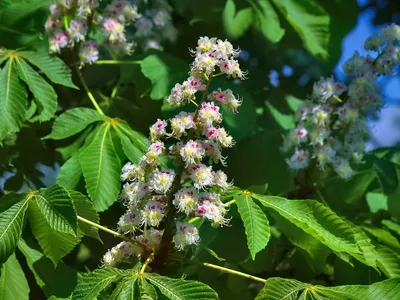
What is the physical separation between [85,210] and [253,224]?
309mm

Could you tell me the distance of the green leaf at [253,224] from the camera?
48.6 inches

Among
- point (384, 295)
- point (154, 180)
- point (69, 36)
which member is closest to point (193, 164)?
point (154, 180)

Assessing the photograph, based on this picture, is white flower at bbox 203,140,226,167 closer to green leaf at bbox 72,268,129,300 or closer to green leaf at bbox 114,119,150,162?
green leaf at bbox 72,268,129,300

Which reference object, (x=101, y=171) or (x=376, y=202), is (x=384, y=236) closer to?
(x=376, y=202)

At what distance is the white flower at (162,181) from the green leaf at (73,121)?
51 centimetres

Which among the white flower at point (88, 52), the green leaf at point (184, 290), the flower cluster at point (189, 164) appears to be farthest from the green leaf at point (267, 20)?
the green leaf at point (184, 290)

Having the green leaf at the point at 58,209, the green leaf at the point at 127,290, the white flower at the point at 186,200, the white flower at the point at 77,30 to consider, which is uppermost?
the white flower at the point at 77,30

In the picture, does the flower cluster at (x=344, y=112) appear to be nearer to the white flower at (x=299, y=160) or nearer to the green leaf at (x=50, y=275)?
the white flower at (x=299, y=160)

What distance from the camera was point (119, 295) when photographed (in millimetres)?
1173

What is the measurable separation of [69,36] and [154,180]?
73cm

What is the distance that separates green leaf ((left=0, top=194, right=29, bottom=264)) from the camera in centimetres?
123

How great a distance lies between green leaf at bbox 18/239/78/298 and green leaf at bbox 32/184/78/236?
0.35 meters

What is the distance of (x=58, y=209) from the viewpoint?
1250 mm

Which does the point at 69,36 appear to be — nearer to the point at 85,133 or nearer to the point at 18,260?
the point at 85,133
